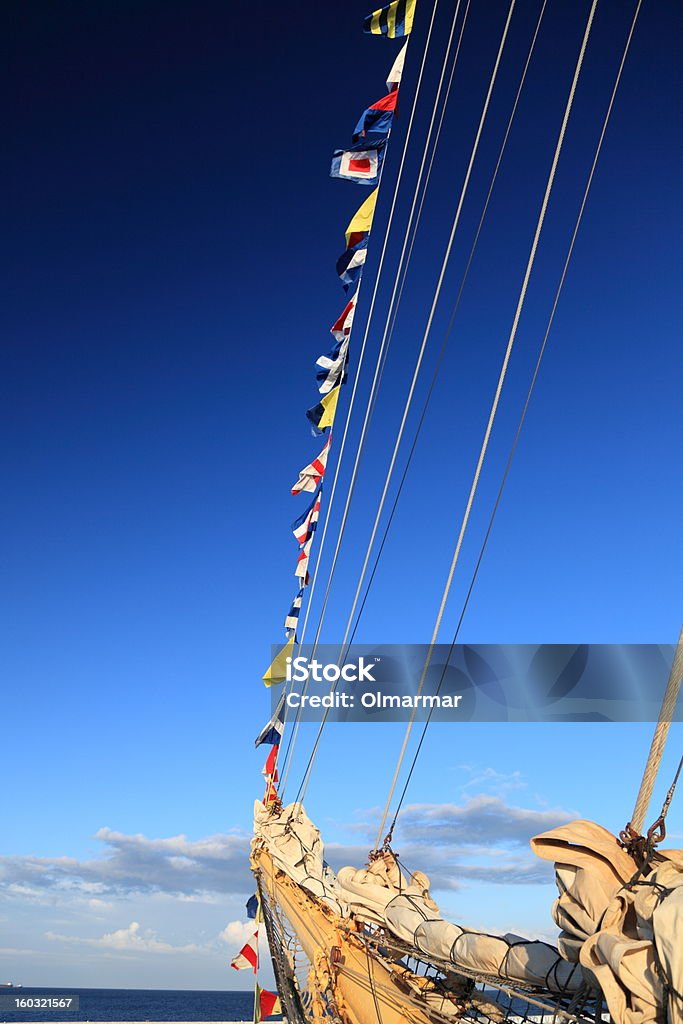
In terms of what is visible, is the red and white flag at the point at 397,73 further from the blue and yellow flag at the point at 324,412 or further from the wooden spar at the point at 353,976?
the wooden spar at the point at 353,976

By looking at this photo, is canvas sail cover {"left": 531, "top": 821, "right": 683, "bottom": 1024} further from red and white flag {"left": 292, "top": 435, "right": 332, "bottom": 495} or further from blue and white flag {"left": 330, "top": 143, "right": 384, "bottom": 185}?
red and white flag {"left": 292, "top": 435, "right": 332, "bottom": 495}

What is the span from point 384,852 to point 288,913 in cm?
322

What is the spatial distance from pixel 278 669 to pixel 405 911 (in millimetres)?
12601

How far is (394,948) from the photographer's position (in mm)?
6391

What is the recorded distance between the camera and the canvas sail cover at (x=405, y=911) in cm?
434

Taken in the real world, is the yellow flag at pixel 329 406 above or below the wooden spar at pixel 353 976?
above

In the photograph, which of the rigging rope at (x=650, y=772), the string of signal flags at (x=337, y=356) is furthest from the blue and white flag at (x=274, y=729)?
the rigging rope at (x=650, y=772)

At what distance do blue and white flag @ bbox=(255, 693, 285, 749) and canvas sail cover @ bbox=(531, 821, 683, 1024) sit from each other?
16.6 metres

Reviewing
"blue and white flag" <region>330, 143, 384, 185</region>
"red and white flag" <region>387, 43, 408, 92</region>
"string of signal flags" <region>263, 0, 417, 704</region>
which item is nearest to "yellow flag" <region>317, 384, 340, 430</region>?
"string of signal flags" <region>263, 0, 417, 704</region>

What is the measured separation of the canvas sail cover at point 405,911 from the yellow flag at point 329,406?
6.60 metres

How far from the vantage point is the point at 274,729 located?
20.1m

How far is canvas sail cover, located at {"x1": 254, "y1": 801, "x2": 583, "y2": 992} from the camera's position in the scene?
14.2 feet

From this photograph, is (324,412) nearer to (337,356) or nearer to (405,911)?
(337,356)

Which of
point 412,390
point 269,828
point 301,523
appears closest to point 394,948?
point 412,390
